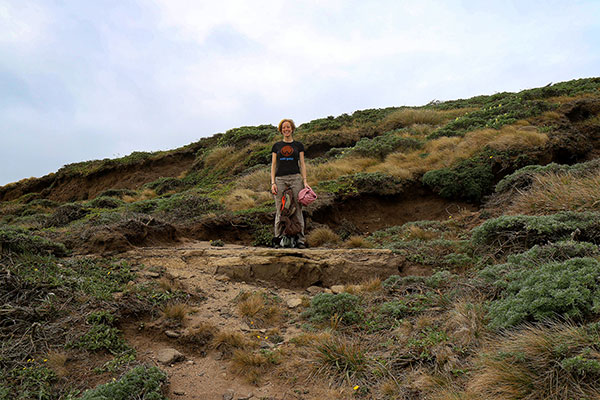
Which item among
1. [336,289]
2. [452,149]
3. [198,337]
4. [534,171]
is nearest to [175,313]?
[198,337]

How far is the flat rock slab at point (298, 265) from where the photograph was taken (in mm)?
5465

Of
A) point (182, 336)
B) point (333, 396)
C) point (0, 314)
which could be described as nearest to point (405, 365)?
point (333, 396)

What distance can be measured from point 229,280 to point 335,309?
1.92 m

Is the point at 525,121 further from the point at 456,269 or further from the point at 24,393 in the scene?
the point at 24,393

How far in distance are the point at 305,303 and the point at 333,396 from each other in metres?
1.79

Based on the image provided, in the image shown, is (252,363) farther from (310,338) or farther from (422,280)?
(422,280)

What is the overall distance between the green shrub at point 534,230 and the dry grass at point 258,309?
304 cm

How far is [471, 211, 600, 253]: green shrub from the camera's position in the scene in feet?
14.3

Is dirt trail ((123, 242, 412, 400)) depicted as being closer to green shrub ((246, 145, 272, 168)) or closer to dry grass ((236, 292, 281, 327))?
dry grass ((236, 292, 281, 327))

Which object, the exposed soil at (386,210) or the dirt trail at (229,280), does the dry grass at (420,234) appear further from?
the exposed soil at (386,210)

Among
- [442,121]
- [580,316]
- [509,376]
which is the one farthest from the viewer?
[442,121]

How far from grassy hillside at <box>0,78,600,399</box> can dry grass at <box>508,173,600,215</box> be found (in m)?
0.03

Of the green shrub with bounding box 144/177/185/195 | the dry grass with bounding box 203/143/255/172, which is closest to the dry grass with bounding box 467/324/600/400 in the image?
the dry grass with bounding box 203/143/255/172

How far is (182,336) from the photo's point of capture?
12.9 feet
